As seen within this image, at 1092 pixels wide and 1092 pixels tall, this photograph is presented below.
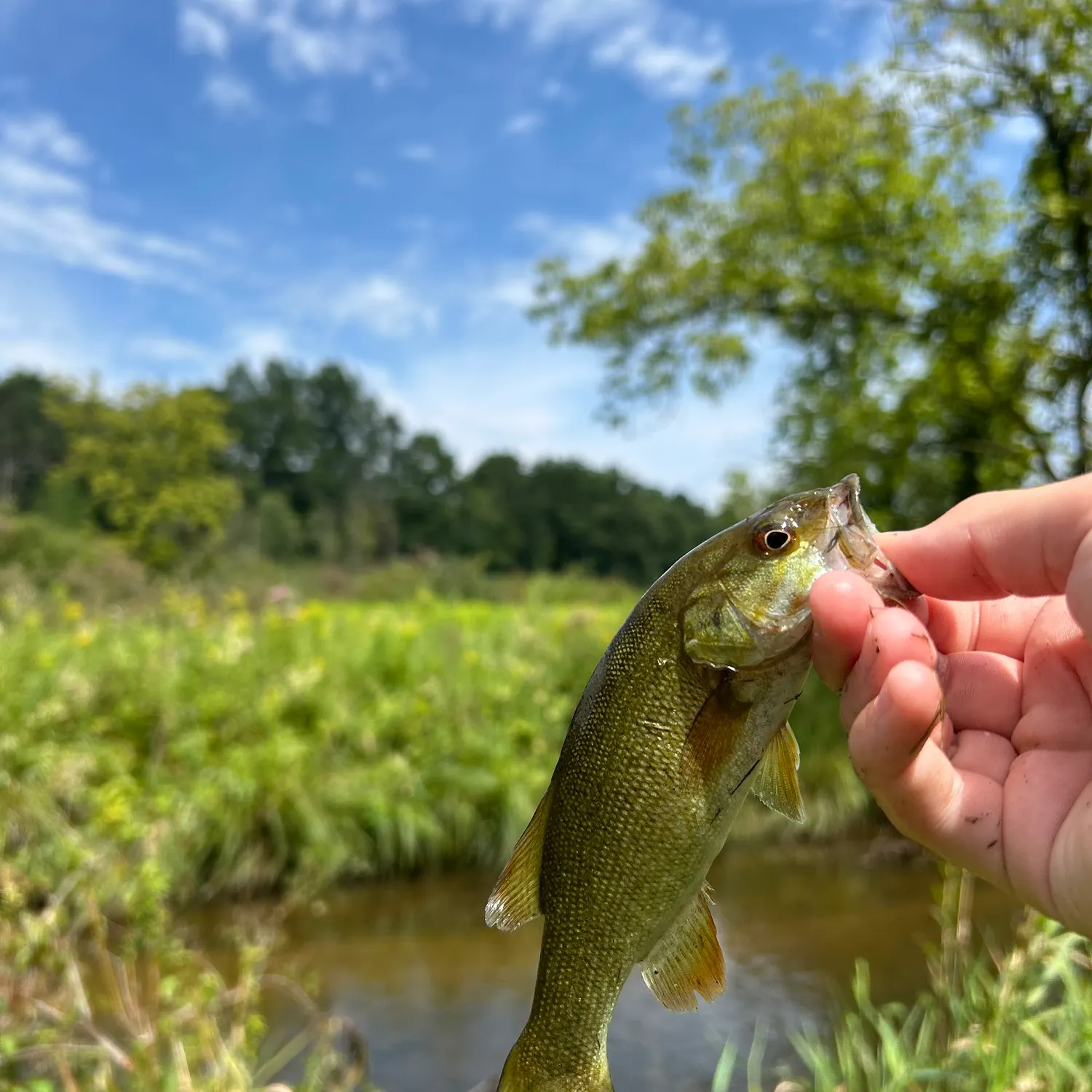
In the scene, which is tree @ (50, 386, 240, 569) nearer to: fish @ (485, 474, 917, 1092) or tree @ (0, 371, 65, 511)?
tree @ (0, 371, 65, 511)

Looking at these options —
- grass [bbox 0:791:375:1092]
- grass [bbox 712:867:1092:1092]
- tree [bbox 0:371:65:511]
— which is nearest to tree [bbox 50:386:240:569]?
tree [bbox 0:371:65:511]

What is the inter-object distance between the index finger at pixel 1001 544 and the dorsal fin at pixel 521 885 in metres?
0.87

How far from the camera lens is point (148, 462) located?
39438 millimetres

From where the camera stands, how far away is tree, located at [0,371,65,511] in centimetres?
4878

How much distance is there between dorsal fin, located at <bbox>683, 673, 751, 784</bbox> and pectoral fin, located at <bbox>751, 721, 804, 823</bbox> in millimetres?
93

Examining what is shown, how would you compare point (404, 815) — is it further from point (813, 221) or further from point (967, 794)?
point (813, 221)

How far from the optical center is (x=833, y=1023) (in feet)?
18.9

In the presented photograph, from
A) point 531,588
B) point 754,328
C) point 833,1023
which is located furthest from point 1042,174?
point 833,1023

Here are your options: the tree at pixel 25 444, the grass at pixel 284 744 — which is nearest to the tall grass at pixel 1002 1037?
the grass at pixel 284 744

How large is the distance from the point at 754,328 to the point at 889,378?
225 centimetres

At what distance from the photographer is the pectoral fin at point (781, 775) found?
168cm

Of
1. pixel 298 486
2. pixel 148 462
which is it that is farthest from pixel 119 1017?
pixel 298 486

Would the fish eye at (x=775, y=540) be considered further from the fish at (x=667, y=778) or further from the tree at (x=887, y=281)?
the tree at (x=887, y=281)

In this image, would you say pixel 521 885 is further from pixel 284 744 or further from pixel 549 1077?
pixel 284 744
